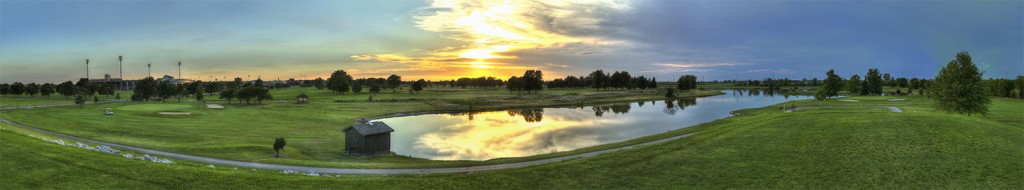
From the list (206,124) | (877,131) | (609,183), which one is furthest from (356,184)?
(206,124)

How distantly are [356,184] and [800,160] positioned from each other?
2018 centimetres

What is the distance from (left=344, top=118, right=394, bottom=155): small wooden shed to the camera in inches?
1460

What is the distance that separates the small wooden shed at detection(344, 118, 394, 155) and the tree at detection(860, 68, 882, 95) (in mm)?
126903

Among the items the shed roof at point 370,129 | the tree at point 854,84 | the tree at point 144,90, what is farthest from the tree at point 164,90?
the tree at point 854,84

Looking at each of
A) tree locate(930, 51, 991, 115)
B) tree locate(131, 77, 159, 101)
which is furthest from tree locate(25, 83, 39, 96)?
tree locate(930, 51, 991, 115)

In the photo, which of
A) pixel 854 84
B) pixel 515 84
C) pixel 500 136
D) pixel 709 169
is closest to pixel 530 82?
pixel 515 84

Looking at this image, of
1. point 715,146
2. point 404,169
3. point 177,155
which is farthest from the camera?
point 177,155

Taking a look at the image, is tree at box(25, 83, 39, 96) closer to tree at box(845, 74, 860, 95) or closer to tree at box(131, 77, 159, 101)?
tree at box(131, 77, 159, 101)

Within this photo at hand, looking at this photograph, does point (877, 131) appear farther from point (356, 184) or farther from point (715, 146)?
point (356, 184)

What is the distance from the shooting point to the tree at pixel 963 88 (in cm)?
4150

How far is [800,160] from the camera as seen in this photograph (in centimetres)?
2352

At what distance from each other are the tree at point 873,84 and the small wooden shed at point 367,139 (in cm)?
12690

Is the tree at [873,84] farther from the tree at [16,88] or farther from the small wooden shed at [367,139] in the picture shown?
the tree at [16,88]

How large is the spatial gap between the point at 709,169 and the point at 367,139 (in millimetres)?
24415
